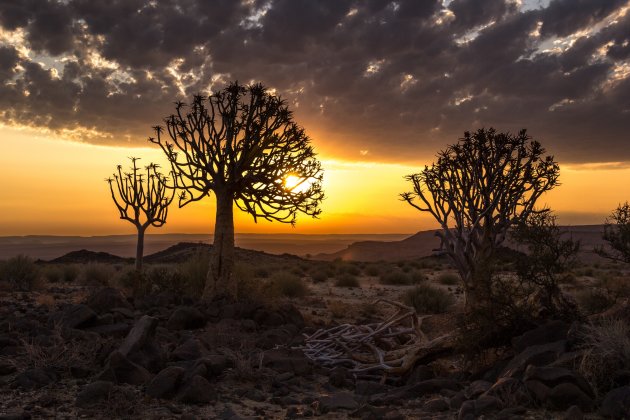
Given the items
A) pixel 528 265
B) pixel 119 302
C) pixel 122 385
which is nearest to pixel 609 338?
pixel 528 265

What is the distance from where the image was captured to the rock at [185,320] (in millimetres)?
12125

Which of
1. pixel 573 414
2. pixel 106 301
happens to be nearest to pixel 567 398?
pixel 573 414

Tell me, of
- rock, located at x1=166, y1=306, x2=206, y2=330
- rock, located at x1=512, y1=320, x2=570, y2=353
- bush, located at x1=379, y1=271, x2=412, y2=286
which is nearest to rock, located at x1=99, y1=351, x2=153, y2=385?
rock, located at x1=166, y1=306, x2=206, y2=330

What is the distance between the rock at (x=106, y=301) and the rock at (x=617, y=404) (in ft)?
33.9

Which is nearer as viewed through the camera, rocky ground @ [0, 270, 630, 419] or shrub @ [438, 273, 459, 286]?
rocky ground @ [0, 270, 630, 419]

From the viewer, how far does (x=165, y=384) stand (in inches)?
273

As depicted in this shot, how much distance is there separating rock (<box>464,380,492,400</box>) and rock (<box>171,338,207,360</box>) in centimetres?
440

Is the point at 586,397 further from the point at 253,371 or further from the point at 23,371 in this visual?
the point at 23,371

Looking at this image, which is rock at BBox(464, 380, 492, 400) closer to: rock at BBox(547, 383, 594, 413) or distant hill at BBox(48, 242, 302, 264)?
rock at BBox(547, 383, 594, 413)

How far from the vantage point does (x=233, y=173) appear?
1487cm

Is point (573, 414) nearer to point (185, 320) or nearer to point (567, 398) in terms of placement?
point (567, 398)

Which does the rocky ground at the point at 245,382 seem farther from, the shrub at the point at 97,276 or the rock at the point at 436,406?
the shrub at the point at 97,276

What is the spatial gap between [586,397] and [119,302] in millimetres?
10453

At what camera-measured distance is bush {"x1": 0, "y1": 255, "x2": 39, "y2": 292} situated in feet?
67.9
